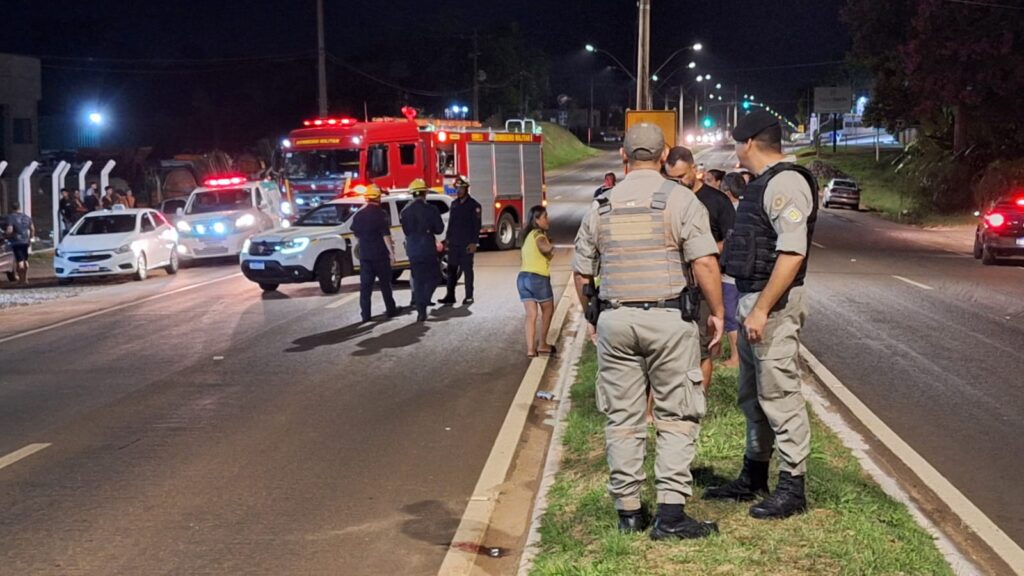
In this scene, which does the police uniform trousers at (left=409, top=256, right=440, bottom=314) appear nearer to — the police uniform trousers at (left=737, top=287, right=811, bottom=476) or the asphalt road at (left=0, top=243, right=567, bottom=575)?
the asphalt road at (left=0, top=243, right=567, bottom=575)

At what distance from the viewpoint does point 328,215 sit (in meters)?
20.5

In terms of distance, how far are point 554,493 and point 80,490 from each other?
301 cm

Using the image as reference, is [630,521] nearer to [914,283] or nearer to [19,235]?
[914,283]

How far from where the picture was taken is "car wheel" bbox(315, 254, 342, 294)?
1903cm

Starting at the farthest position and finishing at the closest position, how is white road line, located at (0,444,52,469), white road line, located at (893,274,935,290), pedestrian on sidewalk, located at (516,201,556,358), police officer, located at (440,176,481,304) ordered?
white road line, located at (893,274,935,290) → police officer, located at (440,176,481,304) → pedestrian on sidewalk, located at (516,201,556,358) → white road line, located at (0,444,52,469)

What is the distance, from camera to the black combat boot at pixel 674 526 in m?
5.46

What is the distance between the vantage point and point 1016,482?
720cm

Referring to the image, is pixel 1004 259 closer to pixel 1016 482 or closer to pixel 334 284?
pixel 334 284

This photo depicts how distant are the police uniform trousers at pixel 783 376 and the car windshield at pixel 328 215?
49.4 feet

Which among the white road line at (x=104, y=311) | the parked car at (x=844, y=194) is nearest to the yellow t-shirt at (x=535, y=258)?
the white road line at (x=104, y=311)

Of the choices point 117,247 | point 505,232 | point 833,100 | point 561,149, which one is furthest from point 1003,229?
point 561,149

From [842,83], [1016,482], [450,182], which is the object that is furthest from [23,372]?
[842,83]

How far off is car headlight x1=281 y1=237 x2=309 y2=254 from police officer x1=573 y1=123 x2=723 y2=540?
45.4 ft

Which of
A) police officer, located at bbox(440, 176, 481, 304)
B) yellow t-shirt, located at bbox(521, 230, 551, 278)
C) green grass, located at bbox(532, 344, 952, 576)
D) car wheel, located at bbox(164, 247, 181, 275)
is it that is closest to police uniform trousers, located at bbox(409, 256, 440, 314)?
police officer, located at bbox(440, 176, 481, 304)
